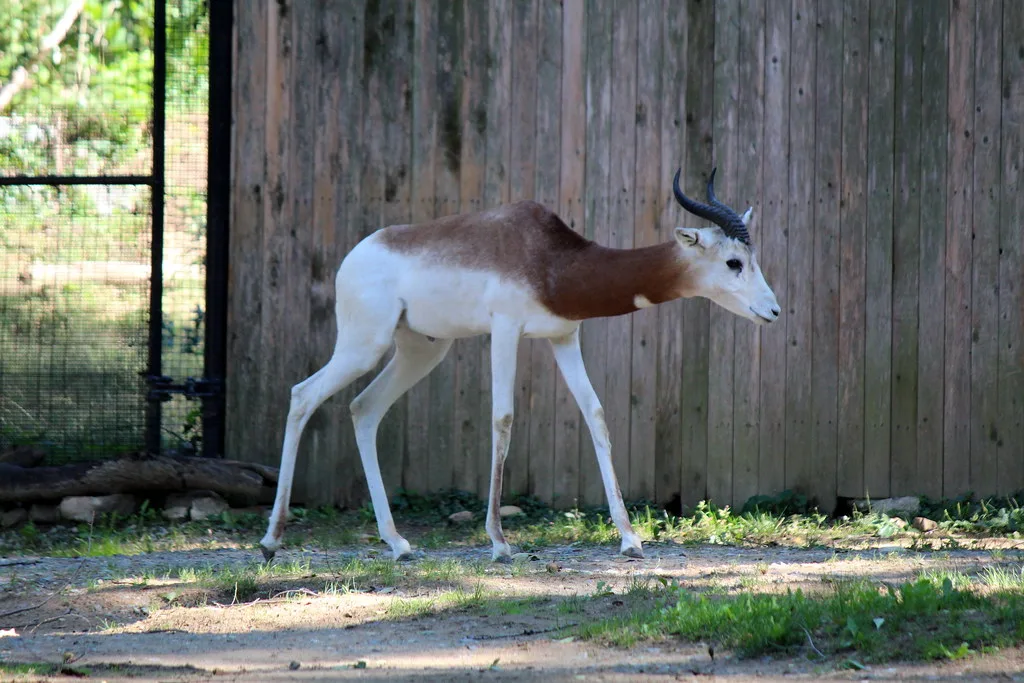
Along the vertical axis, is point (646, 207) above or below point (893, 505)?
above

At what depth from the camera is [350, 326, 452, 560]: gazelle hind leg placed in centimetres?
737

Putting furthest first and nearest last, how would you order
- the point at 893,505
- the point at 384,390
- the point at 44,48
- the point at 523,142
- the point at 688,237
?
the point at 44,48 < the point at 523,142 < the point at 893,505 < the point at 384,390 < the point at 688,237

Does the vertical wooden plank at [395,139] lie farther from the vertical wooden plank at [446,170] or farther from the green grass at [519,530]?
the green grass at [519,530]

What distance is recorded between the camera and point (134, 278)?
9000mm

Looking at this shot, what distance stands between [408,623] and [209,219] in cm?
461

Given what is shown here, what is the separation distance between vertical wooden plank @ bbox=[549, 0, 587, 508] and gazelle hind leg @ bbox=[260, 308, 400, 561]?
6.83 feet

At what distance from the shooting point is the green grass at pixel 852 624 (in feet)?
14.5

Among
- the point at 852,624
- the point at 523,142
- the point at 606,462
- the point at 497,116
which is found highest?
the point at 497,116

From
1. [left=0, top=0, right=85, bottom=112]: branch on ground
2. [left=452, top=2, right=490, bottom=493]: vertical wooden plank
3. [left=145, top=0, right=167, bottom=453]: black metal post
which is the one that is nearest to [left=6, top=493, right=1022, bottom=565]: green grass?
[left=452, top=2, right=490, bottom=493]: vertical wooden plank

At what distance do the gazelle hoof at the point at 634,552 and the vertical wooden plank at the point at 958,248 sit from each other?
2.92 m

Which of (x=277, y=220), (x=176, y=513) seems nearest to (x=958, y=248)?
(x=277, y=220)

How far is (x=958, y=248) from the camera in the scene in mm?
8727

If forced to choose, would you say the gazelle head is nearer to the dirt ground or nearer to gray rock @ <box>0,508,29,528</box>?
the dirt ground

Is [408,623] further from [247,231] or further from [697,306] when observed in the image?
[247,231]
